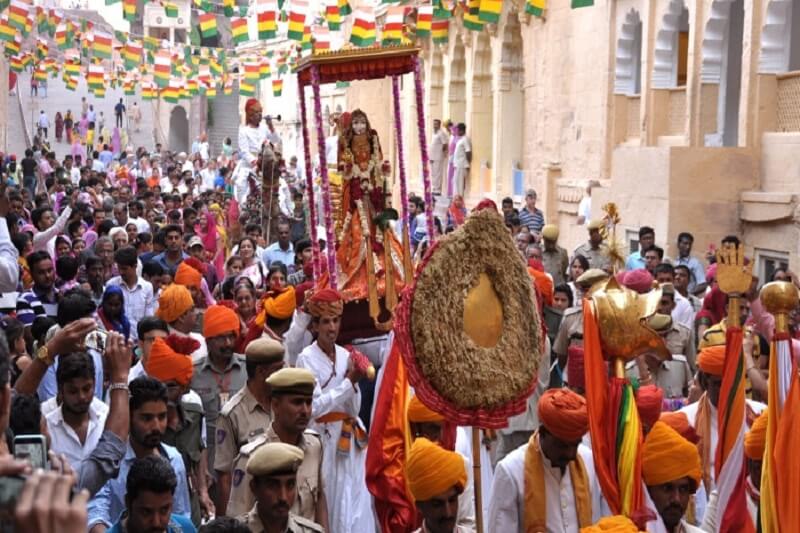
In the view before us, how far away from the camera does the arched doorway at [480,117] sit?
25938mm

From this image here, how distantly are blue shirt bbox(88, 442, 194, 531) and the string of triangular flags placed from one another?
8.12 m

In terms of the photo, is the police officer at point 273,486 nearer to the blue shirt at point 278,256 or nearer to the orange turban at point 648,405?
the orange turban at point 648,405

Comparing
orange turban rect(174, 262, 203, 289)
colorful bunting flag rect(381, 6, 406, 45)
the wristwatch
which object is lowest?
orange turban rect(174, 262, 203, 289)

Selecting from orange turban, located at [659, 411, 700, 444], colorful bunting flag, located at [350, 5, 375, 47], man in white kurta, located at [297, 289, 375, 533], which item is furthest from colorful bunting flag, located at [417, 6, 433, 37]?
orange turban, located at [659, 411, 700, 444]

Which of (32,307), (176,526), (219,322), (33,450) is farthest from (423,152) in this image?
(33,450)

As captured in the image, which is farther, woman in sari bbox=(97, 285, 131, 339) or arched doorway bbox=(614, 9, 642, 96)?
arched doorway bbox=(614, 9, 642, 96)

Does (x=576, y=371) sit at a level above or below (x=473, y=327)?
below

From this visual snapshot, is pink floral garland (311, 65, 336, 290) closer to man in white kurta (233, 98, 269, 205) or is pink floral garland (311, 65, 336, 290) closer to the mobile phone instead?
man in white kurta (233, 98, 269, 205)

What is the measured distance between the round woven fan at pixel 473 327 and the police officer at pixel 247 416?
152 centimetres

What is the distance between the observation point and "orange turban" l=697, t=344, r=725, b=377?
6160 millimetres

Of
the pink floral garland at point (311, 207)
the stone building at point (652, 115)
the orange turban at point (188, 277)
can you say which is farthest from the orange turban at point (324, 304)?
the stone building at point (652, 115)

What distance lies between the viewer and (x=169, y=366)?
20.8ft

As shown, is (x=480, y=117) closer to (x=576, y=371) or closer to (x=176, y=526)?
(x=576, y=371)

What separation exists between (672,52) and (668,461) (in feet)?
44.2
